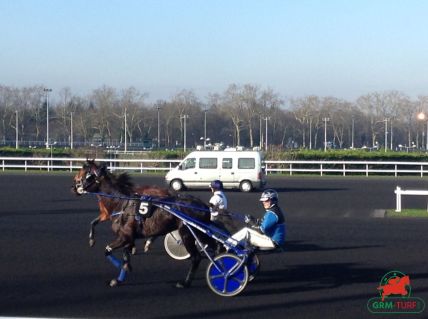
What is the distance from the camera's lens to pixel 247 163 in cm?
3684

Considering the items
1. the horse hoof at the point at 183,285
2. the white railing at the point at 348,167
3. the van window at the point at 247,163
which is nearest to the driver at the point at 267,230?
the horse hoof at the point at 183,285

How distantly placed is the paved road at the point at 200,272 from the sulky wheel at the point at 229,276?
13 centimetres

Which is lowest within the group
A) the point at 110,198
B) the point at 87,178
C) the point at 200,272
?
the point at 200,272

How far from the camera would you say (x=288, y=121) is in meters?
111

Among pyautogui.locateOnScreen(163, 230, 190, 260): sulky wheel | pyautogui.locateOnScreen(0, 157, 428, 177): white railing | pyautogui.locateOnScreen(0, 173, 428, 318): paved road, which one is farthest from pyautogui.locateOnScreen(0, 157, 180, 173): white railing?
pyautogui.locateOnScreen(163, 230, 190, 260): sulky wheel

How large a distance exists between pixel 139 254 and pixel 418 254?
5.54m

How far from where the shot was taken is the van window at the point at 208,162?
121 ft

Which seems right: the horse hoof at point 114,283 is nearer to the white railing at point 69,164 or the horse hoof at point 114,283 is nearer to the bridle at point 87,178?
the bridle at point 87,178

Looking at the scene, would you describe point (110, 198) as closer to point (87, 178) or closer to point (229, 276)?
point (87, 178)

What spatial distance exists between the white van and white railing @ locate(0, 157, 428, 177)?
15.3 m

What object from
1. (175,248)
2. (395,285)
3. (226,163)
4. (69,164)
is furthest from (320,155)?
(395,285)

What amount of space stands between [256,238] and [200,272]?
66.8 inches

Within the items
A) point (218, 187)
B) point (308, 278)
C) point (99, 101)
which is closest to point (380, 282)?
point (308, 278)

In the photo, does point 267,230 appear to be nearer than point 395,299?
No
